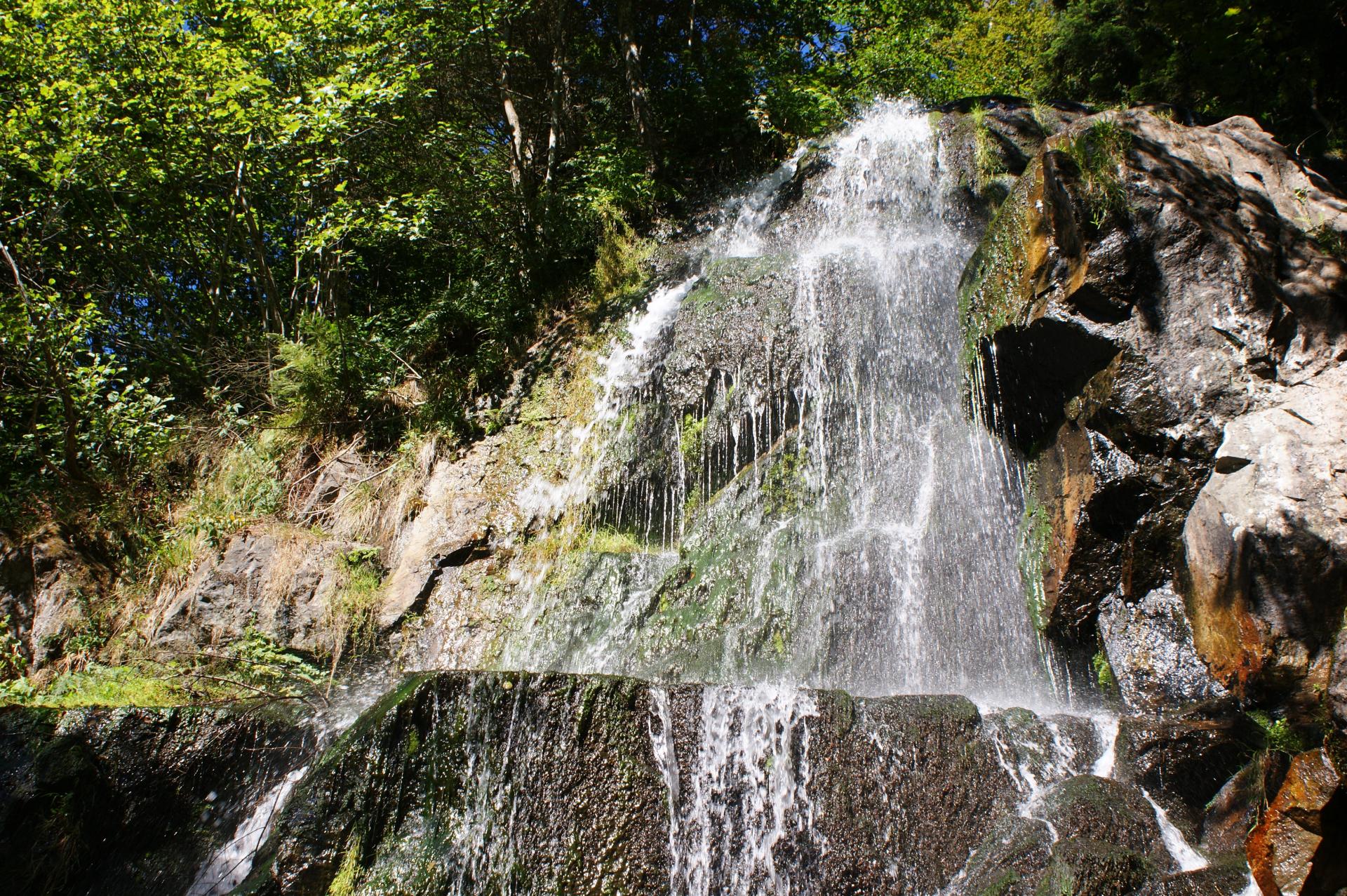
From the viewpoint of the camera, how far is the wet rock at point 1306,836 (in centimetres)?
300

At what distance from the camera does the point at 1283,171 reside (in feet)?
19.4

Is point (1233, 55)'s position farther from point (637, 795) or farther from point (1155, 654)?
point (637, 795)

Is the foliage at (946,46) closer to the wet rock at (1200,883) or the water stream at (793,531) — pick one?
the water stream at (793,531)

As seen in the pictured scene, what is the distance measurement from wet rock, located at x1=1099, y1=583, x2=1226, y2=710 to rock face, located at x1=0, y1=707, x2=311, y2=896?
555cm

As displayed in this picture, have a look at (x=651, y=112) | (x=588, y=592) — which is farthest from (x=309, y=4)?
(x=588, y=592)

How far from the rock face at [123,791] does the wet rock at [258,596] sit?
1.72 metres

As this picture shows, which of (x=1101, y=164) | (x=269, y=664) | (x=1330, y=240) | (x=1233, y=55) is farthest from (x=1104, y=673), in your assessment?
(x=1233, y=55)

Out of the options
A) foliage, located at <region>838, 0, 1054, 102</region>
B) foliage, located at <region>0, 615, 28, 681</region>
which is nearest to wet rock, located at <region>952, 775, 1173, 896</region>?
foliage, located at <region>0, 615, 28, 681</region>

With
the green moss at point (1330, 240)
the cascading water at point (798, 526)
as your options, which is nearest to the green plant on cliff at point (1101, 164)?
the green moss at point (1330, 240)

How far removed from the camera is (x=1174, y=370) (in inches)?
190

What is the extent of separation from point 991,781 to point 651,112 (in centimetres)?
1027

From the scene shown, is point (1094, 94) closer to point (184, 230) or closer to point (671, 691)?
point (671, 691)

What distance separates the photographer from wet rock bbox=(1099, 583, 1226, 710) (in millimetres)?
4340

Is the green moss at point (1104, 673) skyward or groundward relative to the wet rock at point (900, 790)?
skyward
